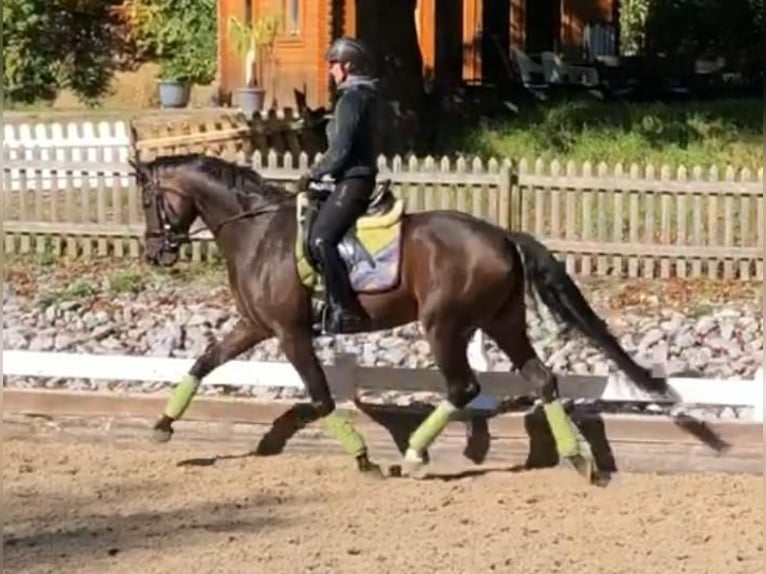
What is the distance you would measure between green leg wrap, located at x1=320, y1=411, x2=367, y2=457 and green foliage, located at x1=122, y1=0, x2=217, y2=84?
2806 centimetres

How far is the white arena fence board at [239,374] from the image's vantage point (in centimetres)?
1042

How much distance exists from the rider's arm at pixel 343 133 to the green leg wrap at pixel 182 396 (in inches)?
54.7

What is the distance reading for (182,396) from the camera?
34.3 feet

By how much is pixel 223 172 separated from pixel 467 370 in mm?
1858

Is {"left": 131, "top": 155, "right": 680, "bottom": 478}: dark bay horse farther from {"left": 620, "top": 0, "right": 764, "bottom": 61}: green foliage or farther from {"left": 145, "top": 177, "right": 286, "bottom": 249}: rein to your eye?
{"left": 620, "top": 0, "right": 764, "bottom": 61}: green foliage

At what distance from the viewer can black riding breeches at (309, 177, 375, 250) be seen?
1007 cm

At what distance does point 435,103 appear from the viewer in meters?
27.8

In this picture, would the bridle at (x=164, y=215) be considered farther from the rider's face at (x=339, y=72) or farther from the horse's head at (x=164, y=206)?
the rider's face at (x=339, y=72)

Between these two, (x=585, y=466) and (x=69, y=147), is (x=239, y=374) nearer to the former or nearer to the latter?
(x=585, y=466)

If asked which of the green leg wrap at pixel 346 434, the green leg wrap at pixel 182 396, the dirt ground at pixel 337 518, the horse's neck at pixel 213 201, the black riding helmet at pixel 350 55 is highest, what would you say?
the black riding helmet at pixel 350 55

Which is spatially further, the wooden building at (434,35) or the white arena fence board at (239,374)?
the wooden building at (434,35)

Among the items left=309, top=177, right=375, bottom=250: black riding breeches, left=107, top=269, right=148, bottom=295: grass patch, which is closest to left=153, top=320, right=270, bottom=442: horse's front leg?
left=309, top=177, right=375, bottom=250: black riding breeches

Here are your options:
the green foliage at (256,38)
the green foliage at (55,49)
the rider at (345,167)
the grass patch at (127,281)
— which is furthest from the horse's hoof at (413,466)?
the green foliage at (55,49)

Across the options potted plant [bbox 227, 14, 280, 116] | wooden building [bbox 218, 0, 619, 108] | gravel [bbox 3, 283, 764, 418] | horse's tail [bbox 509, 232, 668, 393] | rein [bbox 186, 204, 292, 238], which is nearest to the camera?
horse's tail [bbox 509, 232, 668, 393]
